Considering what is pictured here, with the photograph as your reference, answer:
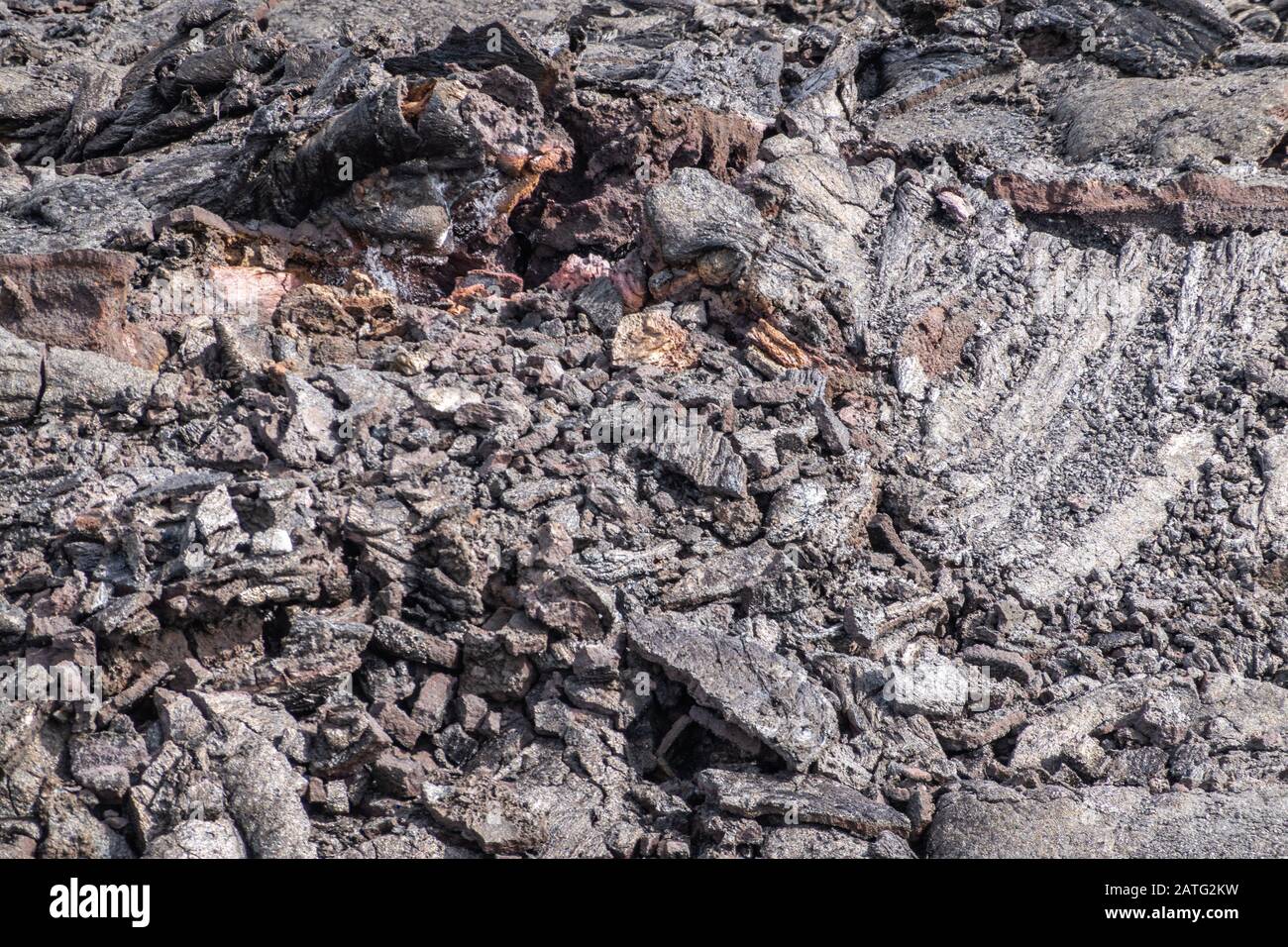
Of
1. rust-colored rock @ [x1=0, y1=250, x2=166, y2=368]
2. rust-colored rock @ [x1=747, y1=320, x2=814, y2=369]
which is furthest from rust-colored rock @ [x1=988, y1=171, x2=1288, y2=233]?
rust-colored rock @ [x1=0, y1=250, x2=166, y2=368]

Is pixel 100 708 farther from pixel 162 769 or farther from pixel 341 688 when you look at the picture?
pixel 341 688

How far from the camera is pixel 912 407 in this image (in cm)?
731

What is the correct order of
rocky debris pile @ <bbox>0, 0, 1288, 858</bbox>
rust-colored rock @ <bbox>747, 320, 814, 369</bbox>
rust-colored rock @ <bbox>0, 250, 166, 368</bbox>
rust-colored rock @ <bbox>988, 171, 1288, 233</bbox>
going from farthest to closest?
rust-colored rock @ <bbox>988, 171, 1288, 233</bbox>, rust-colored rock @ <bbox>747, 320, 814, 369</bbox>, rust-colored rock @ <bbox>0, 250, 166, 368</bbox>, rocky debris pile @ <bbox>0, 0, 1288, 858</bbox>

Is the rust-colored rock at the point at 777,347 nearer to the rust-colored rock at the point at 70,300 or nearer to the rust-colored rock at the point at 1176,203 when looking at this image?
the rust-colored rock at the point at 1176,203

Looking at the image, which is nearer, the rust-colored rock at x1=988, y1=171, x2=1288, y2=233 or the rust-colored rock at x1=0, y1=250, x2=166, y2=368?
the rust-colored rock at x1=0, y1=250, x2=166, y2=368

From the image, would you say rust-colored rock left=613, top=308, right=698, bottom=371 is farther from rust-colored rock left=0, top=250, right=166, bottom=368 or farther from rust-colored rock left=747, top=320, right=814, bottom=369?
rust-colored rock left=0, top=250, right=166, bottom=368

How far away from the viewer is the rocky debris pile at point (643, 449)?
5016 mm

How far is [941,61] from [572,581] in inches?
302

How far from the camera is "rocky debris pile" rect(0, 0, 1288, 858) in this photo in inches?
197

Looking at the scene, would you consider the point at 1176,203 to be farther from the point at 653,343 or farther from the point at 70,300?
the point at 70,300

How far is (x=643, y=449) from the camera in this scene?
6461mm

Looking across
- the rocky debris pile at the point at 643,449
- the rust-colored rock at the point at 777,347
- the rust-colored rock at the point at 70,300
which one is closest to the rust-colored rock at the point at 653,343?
the rocky debris pile at the point at 643,449

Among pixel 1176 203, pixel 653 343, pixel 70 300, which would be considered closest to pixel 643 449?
pixel 653 343

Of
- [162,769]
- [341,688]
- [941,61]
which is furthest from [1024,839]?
[941,61]
